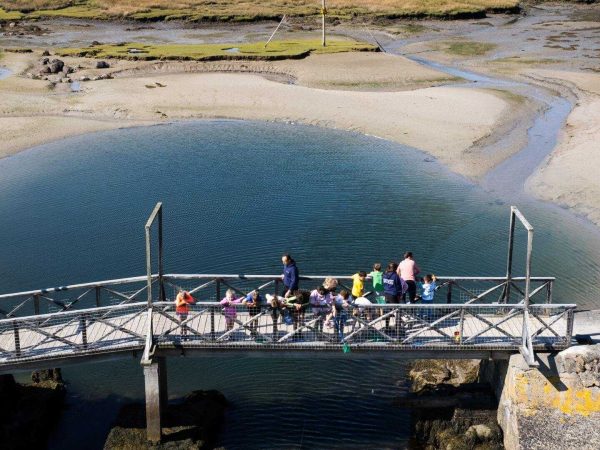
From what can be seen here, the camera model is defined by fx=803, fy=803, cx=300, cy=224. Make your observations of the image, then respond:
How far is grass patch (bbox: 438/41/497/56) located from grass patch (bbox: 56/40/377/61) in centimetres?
866

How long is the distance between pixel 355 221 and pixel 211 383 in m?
14.6

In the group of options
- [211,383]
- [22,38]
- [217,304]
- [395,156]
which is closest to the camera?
[217,304]

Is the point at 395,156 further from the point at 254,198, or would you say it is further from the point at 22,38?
the point at 22,38

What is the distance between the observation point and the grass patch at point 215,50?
2874 inches

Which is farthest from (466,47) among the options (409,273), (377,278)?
(377,278)

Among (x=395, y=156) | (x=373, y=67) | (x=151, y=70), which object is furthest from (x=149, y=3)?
(x=395, y=156)

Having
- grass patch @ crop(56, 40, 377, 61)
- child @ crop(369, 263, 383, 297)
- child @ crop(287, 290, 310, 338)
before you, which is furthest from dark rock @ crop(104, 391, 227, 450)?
grass patch @ crop(56, 40, 377, 61)

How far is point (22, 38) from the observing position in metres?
92.8

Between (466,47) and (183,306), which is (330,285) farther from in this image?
(466,47)

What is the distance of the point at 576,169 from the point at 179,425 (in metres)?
28.5

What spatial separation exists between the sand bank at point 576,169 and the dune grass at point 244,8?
179ft

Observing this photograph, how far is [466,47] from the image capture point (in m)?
82.6

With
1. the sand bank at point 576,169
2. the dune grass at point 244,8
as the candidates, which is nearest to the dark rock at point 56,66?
the dune grass at point 244,8

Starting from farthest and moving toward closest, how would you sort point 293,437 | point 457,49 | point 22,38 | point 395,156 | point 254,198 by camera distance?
point 22,38, point 457,49, point 395,156, point 254,198, point 293,437
